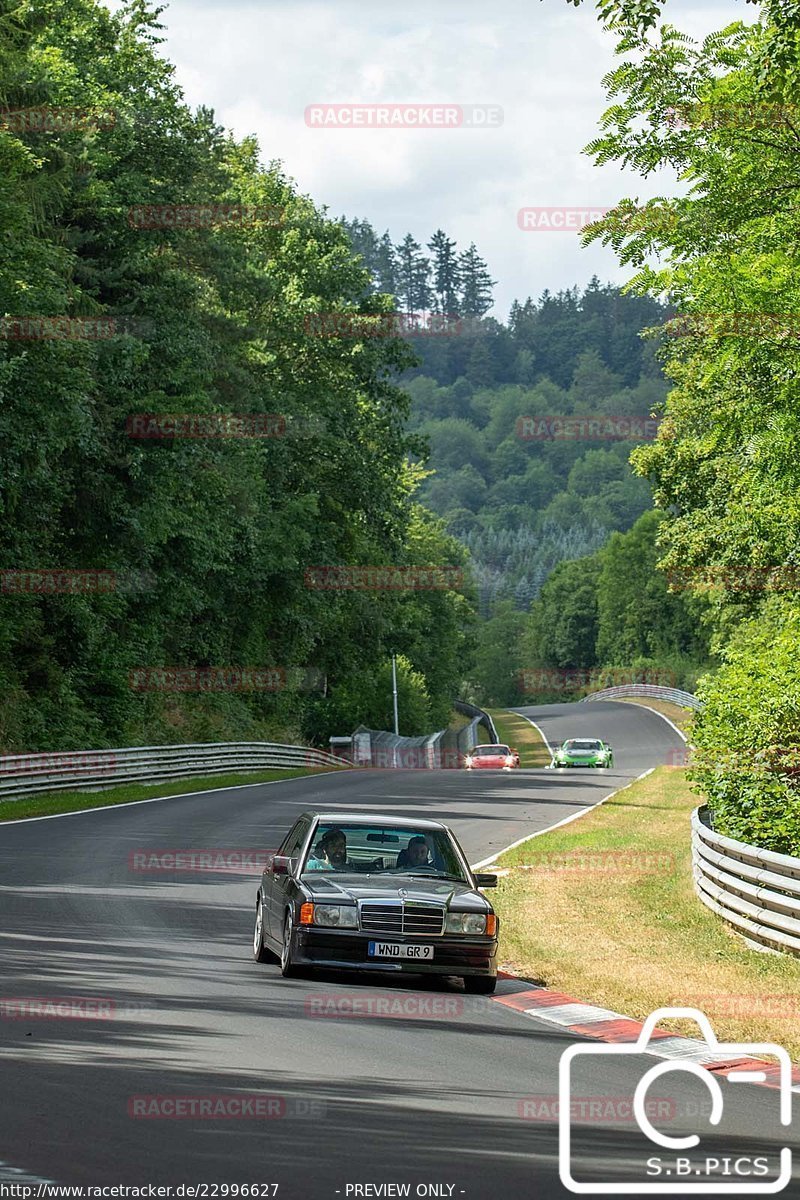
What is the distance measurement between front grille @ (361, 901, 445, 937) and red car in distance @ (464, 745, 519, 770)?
47.5 m

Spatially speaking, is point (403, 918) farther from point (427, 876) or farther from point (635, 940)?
point (635, 940)

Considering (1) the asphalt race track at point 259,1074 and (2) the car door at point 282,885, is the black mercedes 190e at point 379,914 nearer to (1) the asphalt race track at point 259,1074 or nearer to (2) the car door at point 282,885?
(2) the car door at point 282,885

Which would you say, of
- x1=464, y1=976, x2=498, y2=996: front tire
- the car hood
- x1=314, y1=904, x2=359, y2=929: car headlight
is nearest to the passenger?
the car hood

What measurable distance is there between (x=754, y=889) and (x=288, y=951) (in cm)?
467

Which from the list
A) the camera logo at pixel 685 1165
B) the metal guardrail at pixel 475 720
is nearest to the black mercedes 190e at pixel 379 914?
the camera logo at pixel 685 1165

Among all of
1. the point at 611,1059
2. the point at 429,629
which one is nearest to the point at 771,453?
the point at 611,1059

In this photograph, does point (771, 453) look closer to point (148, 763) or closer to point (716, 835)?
point (716, 835)

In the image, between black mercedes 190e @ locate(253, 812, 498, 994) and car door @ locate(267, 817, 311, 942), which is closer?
black mercedes 190e @ locate(253, 812, 498, 994)

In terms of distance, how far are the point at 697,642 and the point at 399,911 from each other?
137 metres

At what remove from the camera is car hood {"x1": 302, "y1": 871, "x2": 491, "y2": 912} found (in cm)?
1227

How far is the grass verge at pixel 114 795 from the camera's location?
30.7 meters

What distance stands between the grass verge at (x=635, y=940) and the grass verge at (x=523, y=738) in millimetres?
61799

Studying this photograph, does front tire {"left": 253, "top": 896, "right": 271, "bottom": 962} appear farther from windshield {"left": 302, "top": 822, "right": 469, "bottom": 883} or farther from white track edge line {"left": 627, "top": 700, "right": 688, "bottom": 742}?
white track edge line {"left": 627, "top": 700, "right": 688, "bottom": 742}

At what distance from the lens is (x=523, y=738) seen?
10069cm
